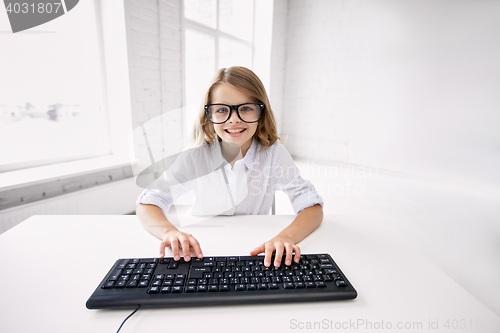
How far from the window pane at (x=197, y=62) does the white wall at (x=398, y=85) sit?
4.46ft

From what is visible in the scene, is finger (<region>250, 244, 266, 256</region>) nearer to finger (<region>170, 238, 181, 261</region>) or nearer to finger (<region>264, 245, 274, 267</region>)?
finger (<region>264, 245, 274, 267</region>)

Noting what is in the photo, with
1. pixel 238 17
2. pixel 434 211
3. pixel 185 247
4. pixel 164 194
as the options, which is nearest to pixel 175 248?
pixel 185 247

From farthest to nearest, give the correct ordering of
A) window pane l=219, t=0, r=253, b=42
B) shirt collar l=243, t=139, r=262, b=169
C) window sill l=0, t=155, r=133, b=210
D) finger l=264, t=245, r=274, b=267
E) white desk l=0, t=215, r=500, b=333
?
window pane l=219, t=0, r=253, b=42
window sill l=0, t=155, r=133, b=210
shirt collar l=243, t=139, r=262, b=169
finger l=264, t=245, r=274, b=267
white desk l=0, t=215, r=500, b=333

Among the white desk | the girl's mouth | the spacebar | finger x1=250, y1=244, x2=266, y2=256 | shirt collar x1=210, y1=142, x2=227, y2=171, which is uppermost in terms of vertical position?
the girl's mouth

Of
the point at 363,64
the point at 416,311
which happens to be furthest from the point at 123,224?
the point at 363,64

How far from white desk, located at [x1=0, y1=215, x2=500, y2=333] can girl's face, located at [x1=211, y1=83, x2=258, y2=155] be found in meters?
0.35

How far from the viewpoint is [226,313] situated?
1.49 feet

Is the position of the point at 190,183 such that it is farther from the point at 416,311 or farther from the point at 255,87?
the point at 416,311

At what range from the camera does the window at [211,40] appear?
2.73 m

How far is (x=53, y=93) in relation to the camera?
1.74m

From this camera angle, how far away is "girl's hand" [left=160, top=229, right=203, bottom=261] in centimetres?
60

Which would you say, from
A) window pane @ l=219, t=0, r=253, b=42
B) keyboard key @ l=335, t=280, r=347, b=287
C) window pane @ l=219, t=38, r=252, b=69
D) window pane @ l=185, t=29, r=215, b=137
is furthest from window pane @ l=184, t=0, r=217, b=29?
keyboard key @ l=335, t=280, r=347, b=287

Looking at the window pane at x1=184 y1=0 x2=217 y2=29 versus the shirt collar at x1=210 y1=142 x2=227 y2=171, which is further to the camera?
the window pane at x1=184 y1=0 x2=217 y2=29

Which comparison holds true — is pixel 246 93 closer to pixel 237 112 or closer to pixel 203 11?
pixel 237 112
